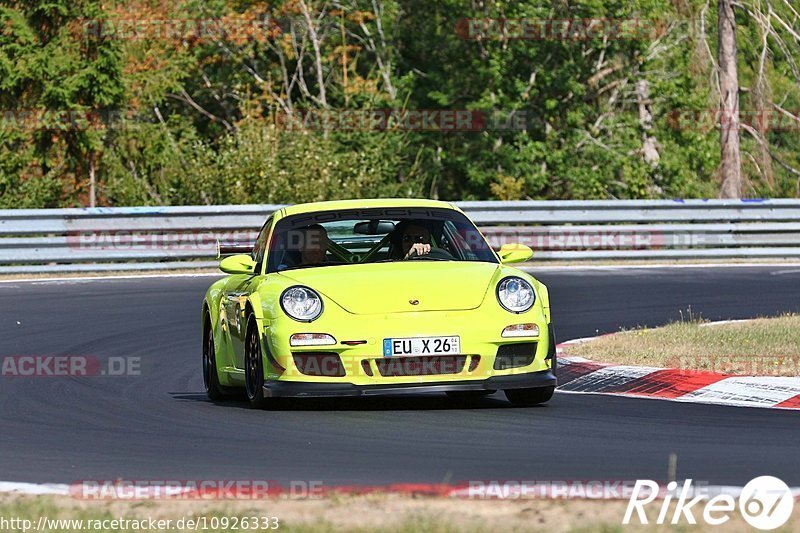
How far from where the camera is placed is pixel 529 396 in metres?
10.3

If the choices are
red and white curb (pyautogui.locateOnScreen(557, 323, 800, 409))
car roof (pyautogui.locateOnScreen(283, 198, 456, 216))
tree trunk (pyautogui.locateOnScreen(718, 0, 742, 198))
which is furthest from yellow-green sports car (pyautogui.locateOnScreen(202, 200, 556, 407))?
tree trunk (pyautogui.locateOnScreen(718, 0, 742, 198))

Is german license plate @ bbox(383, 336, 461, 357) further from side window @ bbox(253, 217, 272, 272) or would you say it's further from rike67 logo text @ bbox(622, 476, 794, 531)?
rike67 logo text @ bbox(622, 476, 794, 531)

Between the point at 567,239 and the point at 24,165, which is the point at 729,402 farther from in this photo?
the point at 24,165

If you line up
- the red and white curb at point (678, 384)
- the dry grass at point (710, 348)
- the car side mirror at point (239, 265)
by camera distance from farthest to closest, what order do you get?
the dry grass at point (710, 348) → the car side mirror at point (239, 265) → the red and white curb at point (678, 384)

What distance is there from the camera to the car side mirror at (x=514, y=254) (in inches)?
428

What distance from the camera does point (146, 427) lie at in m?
9.45

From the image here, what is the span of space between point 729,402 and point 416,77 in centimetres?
2924

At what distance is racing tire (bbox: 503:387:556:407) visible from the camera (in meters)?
10.2

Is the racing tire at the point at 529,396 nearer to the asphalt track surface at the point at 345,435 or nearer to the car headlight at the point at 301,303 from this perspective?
the asphalt track surface at the point at 345,435

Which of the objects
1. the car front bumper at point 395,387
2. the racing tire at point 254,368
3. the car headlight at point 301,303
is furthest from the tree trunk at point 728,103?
the car headlight at point 301,303

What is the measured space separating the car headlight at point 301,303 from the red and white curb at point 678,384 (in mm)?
2320

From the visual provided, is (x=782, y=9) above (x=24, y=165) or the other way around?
above

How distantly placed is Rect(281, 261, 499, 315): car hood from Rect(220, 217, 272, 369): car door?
439mm

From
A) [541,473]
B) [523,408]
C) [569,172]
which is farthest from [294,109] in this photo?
[541,473]
